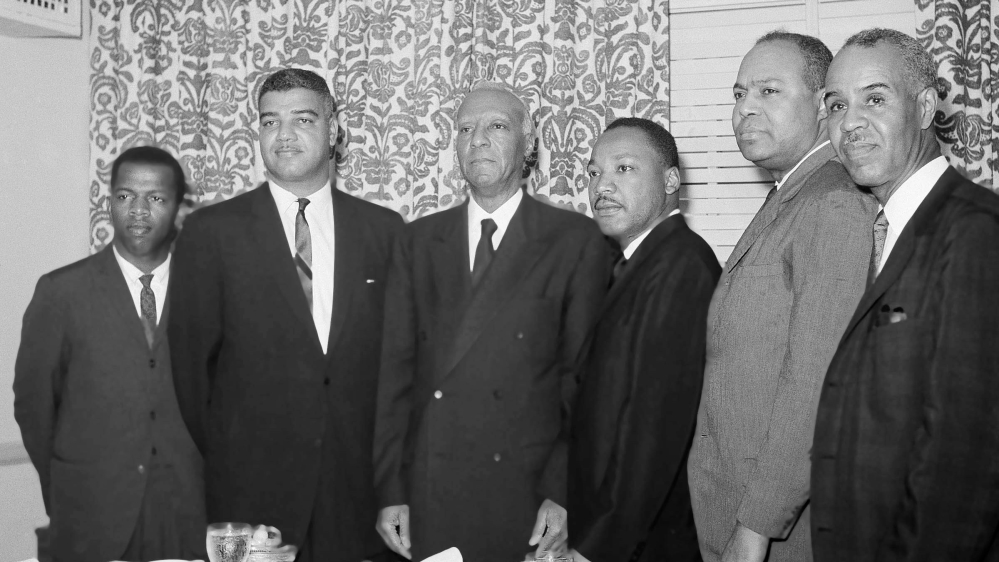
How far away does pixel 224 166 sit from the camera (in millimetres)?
3633

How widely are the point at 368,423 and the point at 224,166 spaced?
148cm

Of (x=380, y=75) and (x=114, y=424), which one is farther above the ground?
(x=380, y=75)

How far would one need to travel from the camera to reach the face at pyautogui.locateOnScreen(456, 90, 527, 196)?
2.64 meters

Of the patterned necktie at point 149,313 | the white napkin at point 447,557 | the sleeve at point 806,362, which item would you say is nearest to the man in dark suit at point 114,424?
the patterned necktie at point 149,313

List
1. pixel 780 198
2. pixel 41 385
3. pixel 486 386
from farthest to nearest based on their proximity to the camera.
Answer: pixel 41 385
pixel 486 386
pixel 780 198

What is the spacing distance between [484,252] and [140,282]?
107 centimetres

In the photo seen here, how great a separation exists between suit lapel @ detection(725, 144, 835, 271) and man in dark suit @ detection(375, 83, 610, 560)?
499 mm

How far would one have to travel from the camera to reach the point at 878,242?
6.34 feet

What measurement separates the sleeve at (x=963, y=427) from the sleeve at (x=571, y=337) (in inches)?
39.6

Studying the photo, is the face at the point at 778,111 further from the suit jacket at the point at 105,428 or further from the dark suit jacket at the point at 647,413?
the suit jacket at the point at 105,428

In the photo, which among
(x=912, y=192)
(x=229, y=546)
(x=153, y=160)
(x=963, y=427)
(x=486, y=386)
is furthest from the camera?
(x=153, y=160)

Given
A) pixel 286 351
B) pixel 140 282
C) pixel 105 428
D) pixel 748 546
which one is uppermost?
pixel 140 282

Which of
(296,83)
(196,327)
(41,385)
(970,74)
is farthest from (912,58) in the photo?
(41,385)

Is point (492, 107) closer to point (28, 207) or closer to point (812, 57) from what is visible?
point (812, 57)
